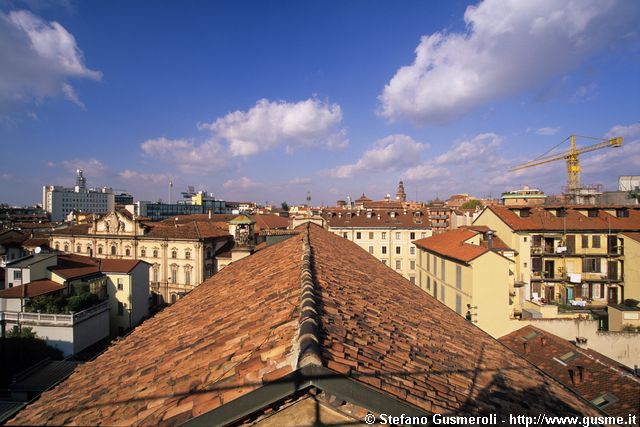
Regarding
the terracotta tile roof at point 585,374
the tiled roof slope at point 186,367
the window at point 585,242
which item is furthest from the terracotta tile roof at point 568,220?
the tiled roof slope at point 186,367

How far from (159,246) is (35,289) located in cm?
1289

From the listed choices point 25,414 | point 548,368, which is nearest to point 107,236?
point 25,414

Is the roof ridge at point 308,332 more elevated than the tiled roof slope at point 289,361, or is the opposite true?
the roof ridge at point 308,332

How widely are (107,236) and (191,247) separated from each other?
10701 mm

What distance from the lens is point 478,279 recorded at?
749 inches

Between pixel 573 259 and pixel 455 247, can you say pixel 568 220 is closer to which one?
pixel 573 259

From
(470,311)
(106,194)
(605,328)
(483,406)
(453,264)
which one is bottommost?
(605,328)

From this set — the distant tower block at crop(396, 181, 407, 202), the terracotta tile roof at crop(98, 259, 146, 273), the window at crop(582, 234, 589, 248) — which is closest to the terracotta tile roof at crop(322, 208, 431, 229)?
the window at crop(582, 234, 589, 248)

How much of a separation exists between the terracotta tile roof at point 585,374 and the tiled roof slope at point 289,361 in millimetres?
4383

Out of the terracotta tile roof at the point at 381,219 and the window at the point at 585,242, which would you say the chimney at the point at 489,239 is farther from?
the terracotta tile roof at the point at 381,219

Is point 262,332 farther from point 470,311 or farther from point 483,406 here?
point 470,311

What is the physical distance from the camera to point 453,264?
71.6 feet

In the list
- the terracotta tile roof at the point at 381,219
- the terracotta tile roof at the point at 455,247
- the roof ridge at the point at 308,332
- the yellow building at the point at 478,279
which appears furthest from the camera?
the terracotta tile roof at the point at 381,219

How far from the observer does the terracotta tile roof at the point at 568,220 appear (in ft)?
80.7
